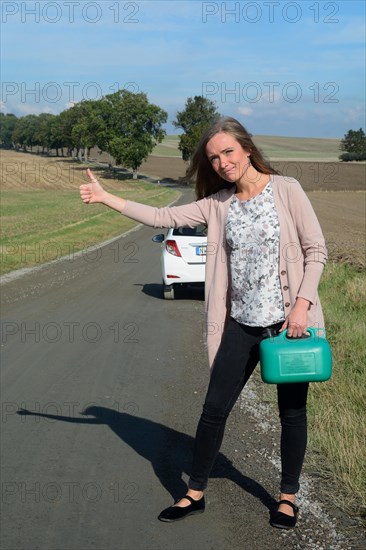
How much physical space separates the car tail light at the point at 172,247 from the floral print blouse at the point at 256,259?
31.9 ft

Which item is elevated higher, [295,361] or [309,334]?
[309,334]

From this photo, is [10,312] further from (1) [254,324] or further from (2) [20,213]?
(2) [20,213]

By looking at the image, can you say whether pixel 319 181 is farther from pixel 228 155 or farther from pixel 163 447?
pixel 228 155

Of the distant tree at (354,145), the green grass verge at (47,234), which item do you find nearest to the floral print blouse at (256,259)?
the green grass verge at (47,234)

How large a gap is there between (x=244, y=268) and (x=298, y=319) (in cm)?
39

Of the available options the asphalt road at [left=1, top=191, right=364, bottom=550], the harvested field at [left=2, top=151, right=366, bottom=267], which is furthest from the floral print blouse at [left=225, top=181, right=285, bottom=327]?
the harvested field at [left=2, top=151, right=366, bottom=267]

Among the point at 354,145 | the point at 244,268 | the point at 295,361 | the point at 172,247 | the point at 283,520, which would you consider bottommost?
the point at 283,520

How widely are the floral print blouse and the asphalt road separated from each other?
1167 millimetres

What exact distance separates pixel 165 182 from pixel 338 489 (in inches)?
3914

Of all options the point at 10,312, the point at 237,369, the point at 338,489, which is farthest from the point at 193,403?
the point at 10,312

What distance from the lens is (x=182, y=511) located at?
409 centimetres

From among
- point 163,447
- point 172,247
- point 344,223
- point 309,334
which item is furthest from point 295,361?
point 344,223

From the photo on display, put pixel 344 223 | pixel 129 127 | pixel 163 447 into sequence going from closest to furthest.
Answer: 1. pixel 163 447
2. pixel 344 223
3. pixel 129 127

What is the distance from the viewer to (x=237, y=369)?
3.92 meters
